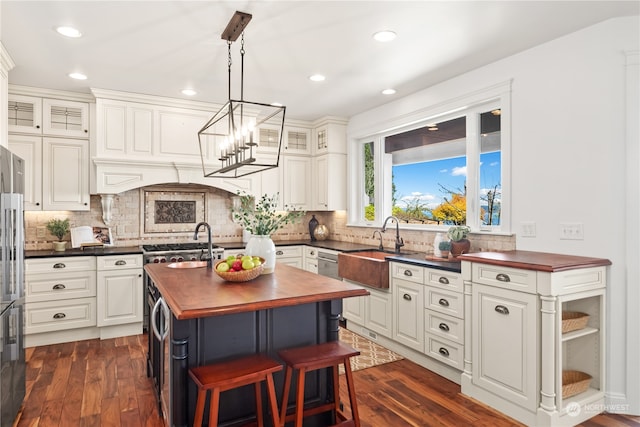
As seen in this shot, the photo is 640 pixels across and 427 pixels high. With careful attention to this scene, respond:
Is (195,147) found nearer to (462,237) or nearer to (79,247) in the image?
(79,247)

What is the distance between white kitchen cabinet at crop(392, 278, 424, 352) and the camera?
341cm

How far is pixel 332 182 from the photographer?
5.46 meters

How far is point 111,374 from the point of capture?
3314 mm

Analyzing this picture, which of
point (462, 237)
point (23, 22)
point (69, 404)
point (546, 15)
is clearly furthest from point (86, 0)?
point (462, 237)

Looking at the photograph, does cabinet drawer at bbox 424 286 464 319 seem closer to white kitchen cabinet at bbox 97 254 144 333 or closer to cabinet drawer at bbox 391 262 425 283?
cabinet drawer at bbox 391 262 425 283

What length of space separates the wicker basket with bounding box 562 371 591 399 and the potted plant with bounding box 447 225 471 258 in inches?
45.2

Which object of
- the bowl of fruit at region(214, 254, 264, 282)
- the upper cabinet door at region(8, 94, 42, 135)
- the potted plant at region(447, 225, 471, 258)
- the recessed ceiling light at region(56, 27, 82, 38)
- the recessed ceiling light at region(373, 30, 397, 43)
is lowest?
the bowl of fruit at region(214, 254, 264, 282)

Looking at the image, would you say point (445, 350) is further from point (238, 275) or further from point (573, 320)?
point (238, 275)

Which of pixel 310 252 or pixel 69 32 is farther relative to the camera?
pixel 310 252

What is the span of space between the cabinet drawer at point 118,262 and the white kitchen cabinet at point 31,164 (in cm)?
89

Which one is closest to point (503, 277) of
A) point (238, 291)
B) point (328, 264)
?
point (238, 291)

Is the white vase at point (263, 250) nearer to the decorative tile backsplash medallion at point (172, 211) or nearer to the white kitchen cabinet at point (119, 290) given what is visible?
the white kitchen cabinet at point (119, 290)

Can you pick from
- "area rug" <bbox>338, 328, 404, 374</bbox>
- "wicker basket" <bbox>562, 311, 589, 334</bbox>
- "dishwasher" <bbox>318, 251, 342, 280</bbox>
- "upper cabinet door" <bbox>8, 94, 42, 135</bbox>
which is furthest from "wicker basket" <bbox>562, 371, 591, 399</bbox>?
"upper cabinet door" <bbox>8, 94, 42, 135</bbox>

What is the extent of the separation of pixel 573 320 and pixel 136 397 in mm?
3073
